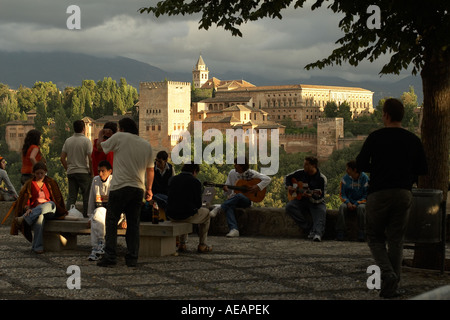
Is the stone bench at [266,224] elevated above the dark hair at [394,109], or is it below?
below

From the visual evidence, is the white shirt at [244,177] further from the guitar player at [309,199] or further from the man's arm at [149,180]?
the man's arm at [149,180]

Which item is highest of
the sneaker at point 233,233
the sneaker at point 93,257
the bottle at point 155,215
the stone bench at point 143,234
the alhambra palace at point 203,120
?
the alhambra palace at point 203,120

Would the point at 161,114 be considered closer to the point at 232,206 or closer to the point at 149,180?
the point at 232,206

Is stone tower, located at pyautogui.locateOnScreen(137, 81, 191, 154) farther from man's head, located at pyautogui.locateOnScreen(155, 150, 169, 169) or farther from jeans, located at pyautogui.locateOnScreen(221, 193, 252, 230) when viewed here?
man's head, located at pyautogui.locateOnScreen(155, 150, 169, 169)

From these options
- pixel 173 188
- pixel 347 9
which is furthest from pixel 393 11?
pixel 173 188

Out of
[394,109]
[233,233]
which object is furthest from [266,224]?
[394,109]

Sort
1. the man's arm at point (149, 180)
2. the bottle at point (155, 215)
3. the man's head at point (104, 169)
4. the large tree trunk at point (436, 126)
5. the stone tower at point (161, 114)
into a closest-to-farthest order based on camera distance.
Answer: the large tree trunk at point (436, 126)
the man's arm at point (149, 180)
the bottle at point (155, 215)
the man's head at point (104, 169)
the stone tower at point (161, 114)

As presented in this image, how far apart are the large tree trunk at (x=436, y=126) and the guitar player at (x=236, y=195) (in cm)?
303

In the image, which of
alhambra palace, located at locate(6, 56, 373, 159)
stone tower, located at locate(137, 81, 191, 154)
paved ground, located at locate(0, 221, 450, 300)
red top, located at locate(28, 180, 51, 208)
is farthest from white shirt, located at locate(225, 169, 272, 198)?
stone tower, located at locate(137, 81, 191, 154)

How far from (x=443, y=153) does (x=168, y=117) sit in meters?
88.3

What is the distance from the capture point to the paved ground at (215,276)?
5.07 meters

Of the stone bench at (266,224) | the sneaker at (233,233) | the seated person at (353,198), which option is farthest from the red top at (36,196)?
the seated person at (353,198)

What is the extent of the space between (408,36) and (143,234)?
3030 mm

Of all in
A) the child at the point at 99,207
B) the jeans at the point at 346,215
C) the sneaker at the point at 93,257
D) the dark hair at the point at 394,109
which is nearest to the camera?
the dark hair at the point at 394,109
